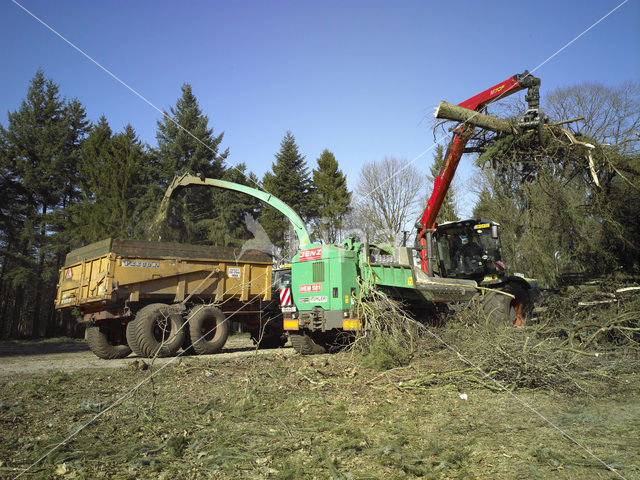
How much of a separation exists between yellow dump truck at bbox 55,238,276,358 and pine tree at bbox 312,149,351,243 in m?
15.2

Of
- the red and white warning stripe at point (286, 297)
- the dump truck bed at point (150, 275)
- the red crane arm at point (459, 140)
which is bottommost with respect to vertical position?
the red and white warning stripe at point (286, 297)

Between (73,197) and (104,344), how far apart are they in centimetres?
1545

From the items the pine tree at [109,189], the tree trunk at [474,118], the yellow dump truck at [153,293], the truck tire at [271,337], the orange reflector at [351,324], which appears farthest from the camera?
the pine tree at [109,189]

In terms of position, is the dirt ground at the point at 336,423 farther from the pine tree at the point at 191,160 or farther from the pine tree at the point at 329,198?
the pine tree at the point at 329,198

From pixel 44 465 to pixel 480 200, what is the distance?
22020 mm

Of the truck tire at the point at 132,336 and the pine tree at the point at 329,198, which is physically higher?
the pine tree at the point at 329,198

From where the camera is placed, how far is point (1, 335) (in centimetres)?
1998

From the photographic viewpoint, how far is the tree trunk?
8.22m

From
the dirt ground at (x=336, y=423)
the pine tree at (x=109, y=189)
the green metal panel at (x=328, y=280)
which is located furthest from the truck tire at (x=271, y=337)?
the pine tree at (x=109, y=189)

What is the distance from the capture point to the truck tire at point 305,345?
29.6ft

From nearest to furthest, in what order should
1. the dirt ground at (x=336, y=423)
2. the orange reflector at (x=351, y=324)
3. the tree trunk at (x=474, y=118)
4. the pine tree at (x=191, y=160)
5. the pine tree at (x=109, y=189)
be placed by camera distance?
the dirt ground at (x=336, y=423)
the orange reflector at (x=351, y=324)
the tree trunk at (x=474, y=118)
the pine tree at (x=109, y=189)
the pine tree at (x=191, y=160)

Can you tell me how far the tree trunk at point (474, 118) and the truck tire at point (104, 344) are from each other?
8.25m

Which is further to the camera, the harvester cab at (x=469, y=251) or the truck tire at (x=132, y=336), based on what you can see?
the harvester cab at (x=469, y=251)

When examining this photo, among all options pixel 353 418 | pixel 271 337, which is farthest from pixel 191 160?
pixel 353 418
